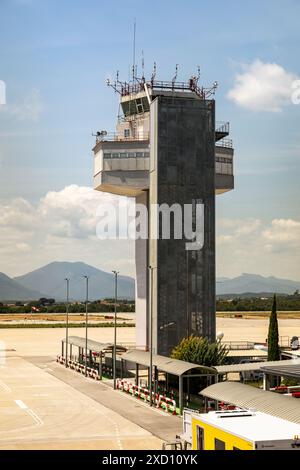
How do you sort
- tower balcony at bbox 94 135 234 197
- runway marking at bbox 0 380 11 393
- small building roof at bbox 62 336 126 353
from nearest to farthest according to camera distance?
1. runway marking at bbox 0 380 11 393
2. small building roof at bbox 62 336 126 353
3. tower balcony at bbox 94 135 234 197

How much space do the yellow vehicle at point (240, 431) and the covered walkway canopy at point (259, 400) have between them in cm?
98

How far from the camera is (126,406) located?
161ft

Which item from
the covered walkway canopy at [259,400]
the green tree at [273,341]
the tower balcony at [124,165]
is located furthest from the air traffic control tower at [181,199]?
the covered walkway canopy at [259,400]

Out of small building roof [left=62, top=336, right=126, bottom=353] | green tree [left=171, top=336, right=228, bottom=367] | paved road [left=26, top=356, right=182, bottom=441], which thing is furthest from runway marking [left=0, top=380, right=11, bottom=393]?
green tree [left=171, top=336, right=228, bottom=367]

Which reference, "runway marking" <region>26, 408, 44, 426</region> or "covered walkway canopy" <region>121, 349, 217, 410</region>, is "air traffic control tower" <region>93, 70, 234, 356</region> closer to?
"covered walkway canopy" <region>121, 349, 217, 410</region>

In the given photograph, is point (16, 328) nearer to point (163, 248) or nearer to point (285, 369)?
point (163, 248)

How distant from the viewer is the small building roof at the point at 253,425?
83.1ft

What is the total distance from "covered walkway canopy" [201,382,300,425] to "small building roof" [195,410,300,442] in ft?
3.02

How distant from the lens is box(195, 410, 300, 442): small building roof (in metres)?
25.3

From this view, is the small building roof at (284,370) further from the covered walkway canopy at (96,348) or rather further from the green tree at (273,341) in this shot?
the covered walkway canopy at (96,348)

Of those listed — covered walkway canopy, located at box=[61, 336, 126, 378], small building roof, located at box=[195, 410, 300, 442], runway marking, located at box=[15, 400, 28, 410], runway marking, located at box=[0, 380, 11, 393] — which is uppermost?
small building roof, located at box=[195, 410, 300, 442]

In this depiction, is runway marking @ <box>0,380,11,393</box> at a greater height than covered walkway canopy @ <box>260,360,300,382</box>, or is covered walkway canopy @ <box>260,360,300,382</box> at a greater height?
covered walkway canopy @ <box>260,360,300,382</box>
